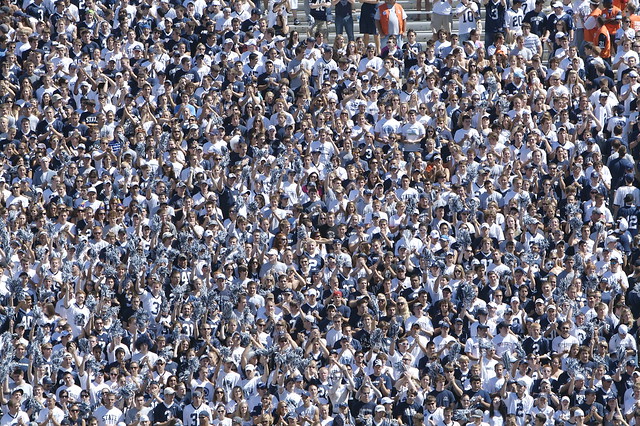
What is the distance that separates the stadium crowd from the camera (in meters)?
24.3

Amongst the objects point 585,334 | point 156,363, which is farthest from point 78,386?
point 585,334

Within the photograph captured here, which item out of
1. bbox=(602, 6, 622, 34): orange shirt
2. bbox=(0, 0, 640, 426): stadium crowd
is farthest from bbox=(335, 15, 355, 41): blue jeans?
bbox=(602, 6, 622, 34): orange shirt

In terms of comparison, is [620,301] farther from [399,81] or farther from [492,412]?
[399,81]

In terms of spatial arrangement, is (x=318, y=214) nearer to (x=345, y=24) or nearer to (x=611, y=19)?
(x=345, y=24)

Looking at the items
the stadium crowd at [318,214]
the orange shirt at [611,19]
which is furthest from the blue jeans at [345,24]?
the orange shirt at [611,19]

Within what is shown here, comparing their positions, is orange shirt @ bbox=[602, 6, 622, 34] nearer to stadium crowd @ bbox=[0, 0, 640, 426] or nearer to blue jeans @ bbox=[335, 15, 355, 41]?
stadium crowd @ bbox=[0, 0, 640, 426]

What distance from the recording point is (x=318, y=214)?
1067 inches

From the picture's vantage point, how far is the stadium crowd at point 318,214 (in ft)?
79.8

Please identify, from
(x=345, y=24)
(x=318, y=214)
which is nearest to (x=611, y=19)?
(x=345, y=24)

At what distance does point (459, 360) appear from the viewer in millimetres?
24531

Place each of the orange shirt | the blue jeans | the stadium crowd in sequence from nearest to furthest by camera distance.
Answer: the stadium crowd, the orange shirt, the blue jeans

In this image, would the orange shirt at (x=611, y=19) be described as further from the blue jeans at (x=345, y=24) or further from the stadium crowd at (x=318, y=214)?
the blue jeans at (x=345, y=24)

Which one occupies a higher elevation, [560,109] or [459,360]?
Answer: [560,109]

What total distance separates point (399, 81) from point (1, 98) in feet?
21.2
